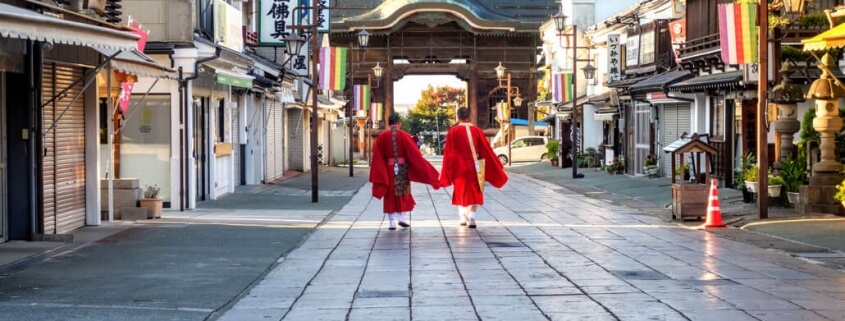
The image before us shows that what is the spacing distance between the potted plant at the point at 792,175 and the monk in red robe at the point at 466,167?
5.57m

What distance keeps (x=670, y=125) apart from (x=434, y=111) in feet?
218

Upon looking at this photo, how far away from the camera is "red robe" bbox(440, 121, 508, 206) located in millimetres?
17172

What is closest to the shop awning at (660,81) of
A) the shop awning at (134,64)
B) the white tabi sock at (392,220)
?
the white tabi sock at (392,220)

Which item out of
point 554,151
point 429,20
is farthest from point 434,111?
point 554,151

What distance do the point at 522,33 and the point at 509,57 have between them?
1.58 m

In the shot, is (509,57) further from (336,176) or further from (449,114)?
(449,114)

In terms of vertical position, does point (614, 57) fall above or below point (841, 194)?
above

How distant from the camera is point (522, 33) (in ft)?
207

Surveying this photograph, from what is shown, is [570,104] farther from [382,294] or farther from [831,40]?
[382,294]

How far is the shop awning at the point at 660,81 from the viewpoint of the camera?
3022 cm

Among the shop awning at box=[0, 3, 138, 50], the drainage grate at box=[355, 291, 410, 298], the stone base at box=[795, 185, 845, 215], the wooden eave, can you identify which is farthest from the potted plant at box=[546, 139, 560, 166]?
the drainage grate at box=[355, 291, 410, 298]

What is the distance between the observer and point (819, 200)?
732 inches

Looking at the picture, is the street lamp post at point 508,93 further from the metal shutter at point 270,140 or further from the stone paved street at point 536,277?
the stone paved street at point 536,277

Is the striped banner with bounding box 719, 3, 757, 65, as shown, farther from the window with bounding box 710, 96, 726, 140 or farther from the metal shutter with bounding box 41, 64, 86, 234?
the metal shutter with bounding box 41, 64, 86, 234
